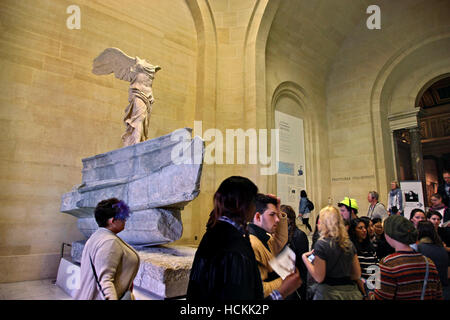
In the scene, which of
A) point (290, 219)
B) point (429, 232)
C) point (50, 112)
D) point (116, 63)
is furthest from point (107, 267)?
point (50, 112)

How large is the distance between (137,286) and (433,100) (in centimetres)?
1519

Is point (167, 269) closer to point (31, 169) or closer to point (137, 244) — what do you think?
point (137, 244)

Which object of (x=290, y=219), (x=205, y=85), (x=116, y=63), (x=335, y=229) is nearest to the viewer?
(x=335, y=229)

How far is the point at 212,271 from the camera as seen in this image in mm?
1262

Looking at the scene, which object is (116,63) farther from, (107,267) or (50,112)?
(107,267)

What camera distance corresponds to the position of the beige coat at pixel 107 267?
1817 millimetres

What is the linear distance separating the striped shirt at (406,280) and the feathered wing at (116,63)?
4.87 m

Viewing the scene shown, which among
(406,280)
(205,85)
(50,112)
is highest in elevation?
(205,85)

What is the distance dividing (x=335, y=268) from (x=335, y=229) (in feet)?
0.79

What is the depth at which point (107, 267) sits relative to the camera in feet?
6.05

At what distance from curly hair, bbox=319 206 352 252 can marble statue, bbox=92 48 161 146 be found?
4.02m

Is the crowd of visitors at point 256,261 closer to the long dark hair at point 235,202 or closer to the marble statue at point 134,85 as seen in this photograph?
the long dark hair at point 235,202

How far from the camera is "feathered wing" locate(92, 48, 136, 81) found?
17.4 ft

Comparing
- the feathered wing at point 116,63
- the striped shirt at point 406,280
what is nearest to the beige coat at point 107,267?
the striped shirt at point 406,280
